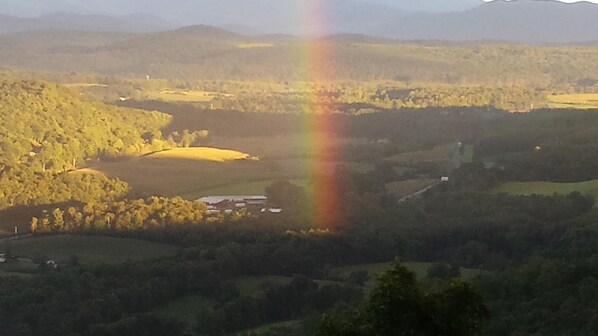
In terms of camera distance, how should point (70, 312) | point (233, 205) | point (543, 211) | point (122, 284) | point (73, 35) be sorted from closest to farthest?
point (70, 312), point (122, 284), point (543, 211), point (233, 205), point (73, 35)

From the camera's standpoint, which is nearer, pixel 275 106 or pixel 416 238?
pixel 416 238

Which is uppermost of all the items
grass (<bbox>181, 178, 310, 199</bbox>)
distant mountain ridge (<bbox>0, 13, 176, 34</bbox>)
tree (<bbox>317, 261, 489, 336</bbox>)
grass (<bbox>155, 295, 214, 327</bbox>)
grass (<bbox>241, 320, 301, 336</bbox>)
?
tree (<bbox>317, 261, 489, 336</bbox>)

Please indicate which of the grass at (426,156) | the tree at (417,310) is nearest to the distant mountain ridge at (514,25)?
the grass at (426,156)

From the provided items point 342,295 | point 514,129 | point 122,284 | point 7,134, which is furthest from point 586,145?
point 7,134

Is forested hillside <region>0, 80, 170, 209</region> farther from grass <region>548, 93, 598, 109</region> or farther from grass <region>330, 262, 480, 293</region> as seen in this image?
grass <region>548, 93, 598, 109</region>

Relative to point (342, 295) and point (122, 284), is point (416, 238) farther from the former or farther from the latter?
point (122, 284)

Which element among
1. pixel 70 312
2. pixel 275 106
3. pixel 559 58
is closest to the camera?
pixel 70 312

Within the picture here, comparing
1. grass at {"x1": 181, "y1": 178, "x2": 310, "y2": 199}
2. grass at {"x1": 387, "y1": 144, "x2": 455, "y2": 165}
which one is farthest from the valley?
grass at {"x1": 387, "y1": 144, "x2": 455, "y2": 165}

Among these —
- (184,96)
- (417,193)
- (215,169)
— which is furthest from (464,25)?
(417,193)
